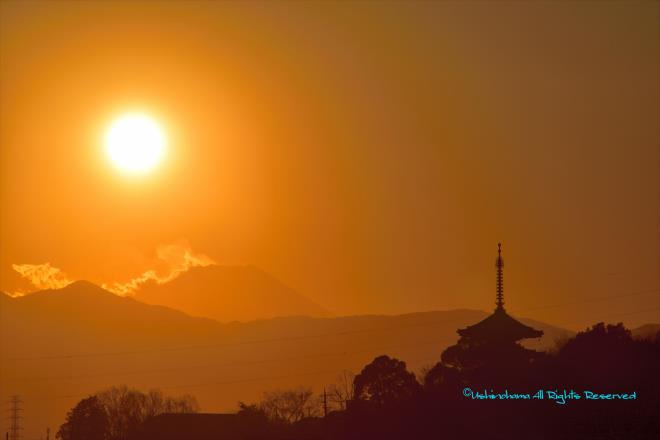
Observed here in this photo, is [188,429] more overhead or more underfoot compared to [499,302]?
more underfoot

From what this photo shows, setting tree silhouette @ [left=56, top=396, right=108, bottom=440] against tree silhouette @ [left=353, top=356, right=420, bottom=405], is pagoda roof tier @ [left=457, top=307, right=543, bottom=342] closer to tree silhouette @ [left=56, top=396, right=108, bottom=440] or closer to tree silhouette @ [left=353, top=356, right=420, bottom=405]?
tree silhouette @ [left=353, top=356, right=420, bottom=405]

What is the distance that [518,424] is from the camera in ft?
333

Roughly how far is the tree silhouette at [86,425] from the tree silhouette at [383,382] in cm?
3577

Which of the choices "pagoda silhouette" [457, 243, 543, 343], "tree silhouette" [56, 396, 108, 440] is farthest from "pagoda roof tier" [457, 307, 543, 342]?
"tree silhouette" [56, 396, 108, 440]

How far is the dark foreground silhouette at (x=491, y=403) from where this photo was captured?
97500 mm

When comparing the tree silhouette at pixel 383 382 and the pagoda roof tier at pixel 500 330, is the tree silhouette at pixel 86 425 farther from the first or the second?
the pagoda roof tier at pixel 500 330

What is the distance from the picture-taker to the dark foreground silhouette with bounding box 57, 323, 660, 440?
97500 mm

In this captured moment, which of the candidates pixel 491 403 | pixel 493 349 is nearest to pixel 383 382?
pixel 493 349

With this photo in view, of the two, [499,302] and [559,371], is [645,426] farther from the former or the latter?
[499,302]

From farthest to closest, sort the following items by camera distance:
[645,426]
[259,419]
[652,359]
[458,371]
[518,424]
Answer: [259,419]
[458,371]
[652,359]
[518,424]
[645,426]

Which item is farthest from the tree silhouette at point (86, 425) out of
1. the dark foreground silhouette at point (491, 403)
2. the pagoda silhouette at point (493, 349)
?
the pagoda silhouette at point (493, 349)

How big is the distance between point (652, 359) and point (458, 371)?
23065 mm

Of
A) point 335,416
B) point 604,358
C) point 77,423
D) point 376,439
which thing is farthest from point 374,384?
point 77,423

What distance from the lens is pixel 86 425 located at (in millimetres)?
149625
